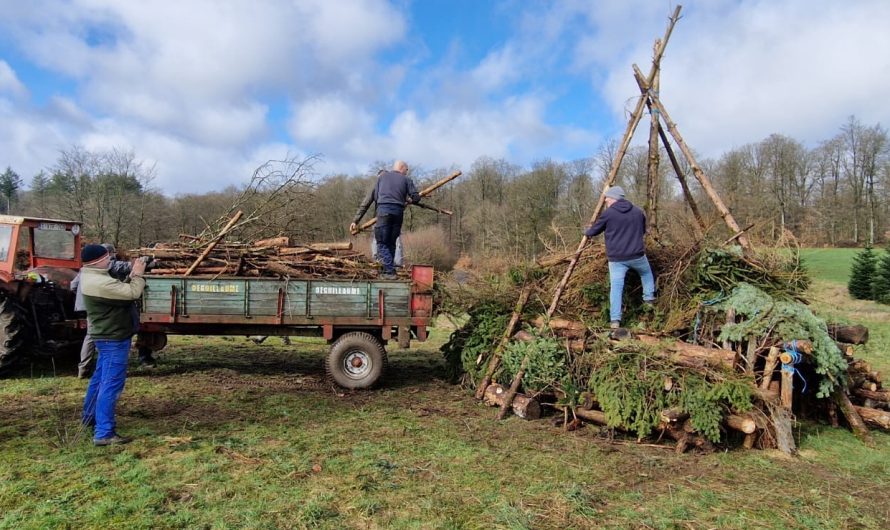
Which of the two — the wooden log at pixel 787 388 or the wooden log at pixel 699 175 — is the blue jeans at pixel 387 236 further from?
the wooden log at pixel 787 388

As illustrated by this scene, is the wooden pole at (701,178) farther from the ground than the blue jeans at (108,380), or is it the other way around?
the wooden pole at (701,178)

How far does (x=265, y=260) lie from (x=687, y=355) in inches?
207

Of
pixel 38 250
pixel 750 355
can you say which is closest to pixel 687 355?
pixel 750 355

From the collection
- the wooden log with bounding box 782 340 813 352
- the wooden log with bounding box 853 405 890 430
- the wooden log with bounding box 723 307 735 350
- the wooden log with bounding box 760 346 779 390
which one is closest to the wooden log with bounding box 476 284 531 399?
the wooden log with bounding box 723 307 735 350

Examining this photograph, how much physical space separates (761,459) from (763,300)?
1.80 meters

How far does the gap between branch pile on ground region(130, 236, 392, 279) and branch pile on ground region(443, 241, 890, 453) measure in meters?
1.83

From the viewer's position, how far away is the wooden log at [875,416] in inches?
228

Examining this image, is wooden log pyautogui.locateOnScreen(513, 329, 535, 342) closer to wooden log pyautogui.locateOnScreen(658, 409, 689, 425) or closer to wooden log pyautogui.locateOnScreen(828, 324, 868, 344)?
wooden log pyautogui.locateOnScreen(658, 409, 689, 425)

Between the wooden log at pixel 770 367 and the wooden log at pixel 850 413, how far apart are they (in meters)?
0.90

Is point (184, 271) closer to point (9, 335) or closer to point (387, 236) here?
point (9, 335)

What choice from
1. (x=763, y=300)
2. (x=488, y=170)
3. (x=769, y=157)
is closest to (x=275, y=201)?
(x=763, y=300)

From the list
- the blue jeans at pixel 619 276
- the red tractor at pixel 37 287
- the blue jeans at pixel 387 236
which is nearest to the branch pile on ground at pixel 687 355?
the blue jeans at pixel 619 276

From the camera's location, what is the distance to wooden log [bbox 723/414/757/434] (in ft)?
16.8

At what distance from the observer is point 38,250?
8.23 metres
